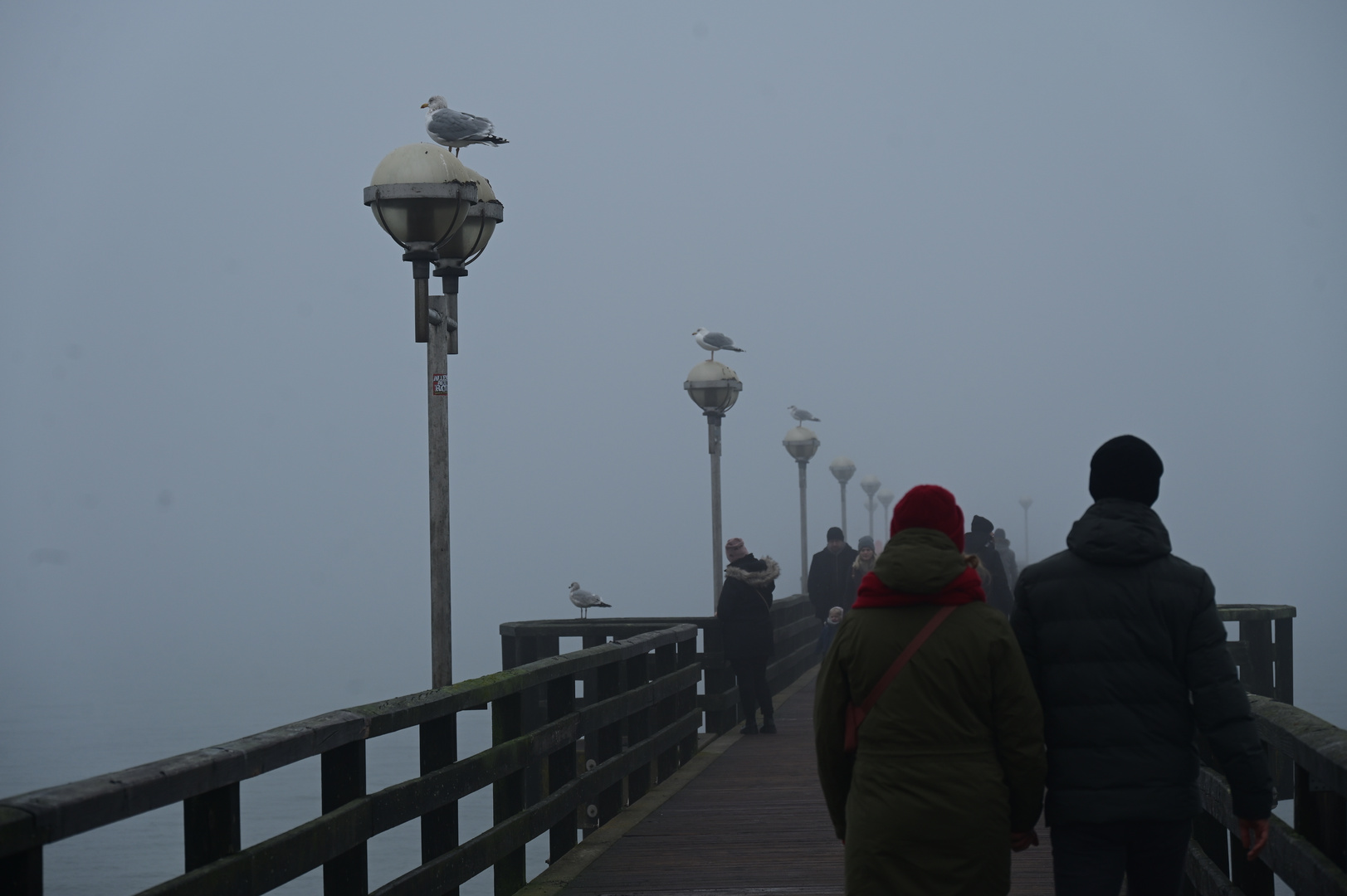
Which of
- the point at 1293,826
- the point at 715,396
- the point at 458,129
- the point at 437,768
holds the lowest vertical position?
the point at 1293,826

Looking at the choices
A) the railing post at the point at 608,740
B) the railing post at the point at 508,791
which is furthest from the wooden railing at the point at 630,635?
the railing post at the point at 508,791

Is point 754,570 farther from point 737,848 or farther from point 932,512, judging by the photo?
point 932,512

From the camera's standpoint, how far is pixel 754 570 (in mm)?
13234

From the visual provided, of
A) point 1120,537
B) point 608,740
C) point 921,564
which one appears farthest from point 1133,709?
point 608,740

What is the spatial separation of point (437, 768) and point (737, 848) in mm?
2573

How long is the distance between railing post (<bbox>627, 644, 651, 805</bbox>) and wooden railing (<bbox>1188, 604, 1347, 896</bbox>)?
416 cm

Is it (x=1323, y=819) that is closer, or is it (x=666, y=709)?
(x=1323, y=819)

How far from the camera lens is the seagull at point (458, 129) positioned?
10.0m

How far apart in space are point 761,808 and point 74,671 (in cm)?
11713

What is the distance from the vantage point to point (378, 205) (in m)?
7.49

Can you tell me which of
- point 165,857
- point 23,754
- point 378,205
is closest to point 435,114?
point 378,205

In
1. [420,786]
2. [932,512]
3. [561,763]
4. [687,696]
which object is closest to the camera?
[932,512]

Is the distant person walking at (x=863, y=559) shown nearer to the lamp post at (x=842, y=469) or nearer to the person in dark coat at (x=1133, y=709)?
the person in dark coat at (x=1133, y=709)

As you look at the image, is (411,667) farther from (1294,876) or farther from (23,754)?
(1294,876)
